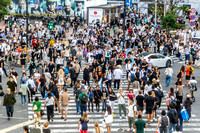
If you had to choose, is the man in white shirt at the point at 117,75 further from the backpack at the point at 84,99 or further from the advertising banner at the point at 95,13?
the advertising banner at the point at 95,13

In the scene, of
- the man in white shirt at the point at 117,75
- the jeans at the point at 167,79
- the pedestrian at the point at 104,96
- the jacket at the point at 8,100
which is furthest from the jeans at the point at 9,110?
the jeans at the point at 167,79

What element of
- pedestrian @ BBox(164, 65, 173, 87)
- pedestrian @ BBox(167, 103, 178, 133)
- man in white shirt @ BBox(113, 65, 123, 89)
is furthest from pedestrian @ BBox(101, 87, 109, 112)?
pedestrian @ BBox(164, 65, 173, 87)

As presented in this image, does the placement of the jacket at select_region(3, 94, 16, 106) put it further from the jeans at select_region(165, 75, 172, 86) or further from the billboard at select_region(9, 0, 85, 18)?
the billboard at select_region(9, 0, 85, 18)

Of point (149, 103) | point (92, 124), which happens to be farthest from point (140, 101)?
point (92, 124)

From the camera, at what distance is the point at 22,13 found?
60750 mm

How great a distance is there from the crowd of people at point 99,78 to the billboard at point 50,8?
35.9ft

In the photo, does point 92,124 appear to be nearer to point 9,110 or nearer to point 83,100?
point 83,100

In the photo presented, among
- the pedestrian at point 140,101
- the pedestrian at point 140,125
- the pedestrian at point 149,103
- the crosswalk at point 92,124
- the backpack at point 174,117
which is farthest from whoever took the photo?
the pedestrian at point 140,101

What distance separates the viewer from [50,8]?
198ft

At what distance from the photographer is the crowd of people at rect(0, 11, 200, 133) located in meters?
19.7

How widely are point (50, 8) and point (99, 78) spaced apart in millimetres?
34895

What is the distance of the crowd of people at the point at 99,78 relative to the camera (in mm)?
19703

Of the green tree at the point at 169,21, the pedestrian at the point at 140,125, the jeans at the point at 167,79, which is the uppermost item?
the green tree at the point at 169,21

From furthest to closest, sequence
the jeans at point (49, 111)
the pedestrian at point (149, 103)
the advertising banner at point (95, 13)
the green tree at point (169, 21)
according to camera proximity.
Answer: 1. the advertising banner at point (95, 13)
2. the green tree at point (169, 21)
3. the jeans at point (49, 111)
4. the pedestrian at point (149, 103)
